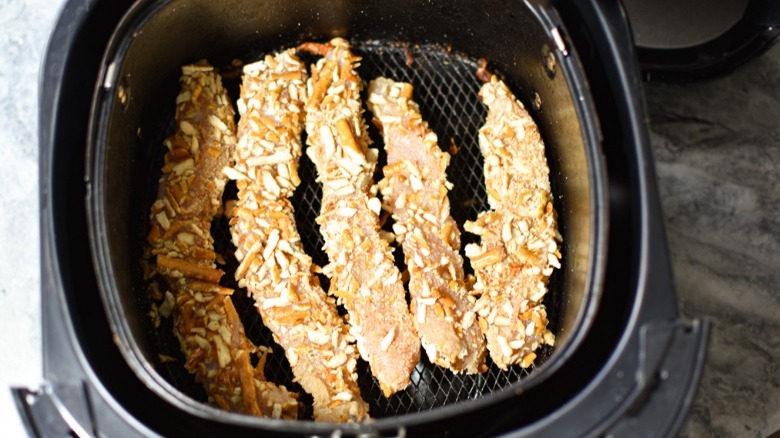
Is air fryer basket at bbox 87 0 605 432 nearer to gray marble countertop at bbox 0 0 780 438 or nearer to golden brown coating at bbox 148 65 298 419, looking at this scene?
golden brown coating at bbox 148 65 298 419

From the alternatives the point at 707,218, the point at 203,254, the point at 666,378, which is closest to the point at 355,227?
the point at 203,254

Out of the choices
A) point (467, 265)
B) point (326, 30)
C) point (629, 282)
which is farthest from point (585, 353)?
A: point (326, 30)

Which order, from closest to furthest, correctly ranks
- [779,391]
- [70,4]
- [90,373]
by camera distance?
[90,373]
[70,4]
[779,391]

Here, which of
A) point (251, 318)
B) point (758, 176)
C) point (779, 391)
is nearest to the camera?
point (251, 318)

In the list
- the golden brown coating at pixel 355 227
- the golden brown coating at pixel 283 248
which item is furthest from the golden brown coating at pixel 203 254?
the golden brown coating at pixel 355 227

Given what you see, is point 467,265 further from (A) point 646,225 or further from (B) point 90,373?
(B) point 90,373

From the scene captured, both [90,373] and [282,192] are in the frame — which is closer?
[90,373]

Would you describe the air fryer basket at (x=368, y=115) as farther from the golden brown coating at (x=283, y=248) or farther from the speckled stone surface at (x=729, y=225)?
the speckled stone surface at (x=729, y=225)
